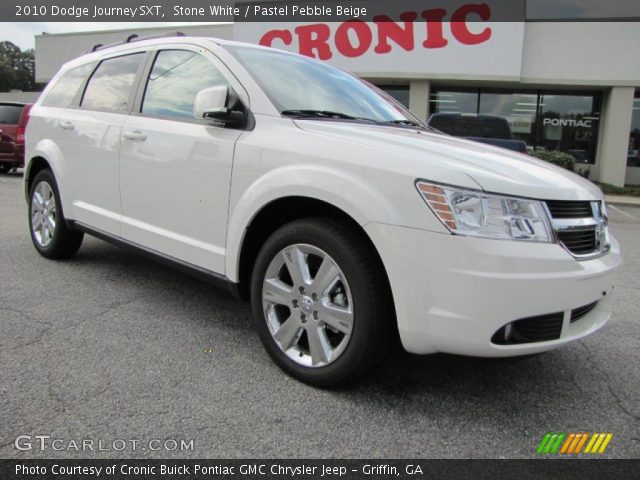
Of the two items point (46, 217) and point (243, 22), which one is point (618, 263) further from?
point (243, 22)

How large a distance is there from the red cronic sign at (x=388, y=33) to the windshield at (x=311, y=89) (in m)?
12.9

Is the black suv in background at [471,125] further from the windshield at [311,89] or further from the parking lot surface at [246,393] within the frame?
the parking lot surface at [246,393]

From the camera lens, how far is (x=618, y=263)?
267cm

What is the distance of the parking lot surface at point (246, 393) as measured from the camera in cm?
222

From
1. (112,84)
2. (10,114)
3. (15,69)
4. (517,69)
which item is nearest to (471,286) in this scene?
(112,84)

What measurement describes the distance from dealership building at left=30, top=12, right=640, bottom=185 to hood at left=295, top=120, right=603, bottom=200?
13891 millimetres

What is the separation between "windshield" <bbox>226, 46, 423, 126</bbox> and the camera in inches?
120

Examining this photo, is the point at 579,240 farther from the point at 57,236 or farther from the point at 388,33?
the point at 388,33

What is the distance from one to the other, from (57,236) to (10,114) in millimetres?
9962

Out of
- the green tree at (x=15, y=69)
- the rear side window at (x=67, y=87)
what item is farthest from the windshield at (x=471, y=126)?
the green tree at (x=15, y=69)

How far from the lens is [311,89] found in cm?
329

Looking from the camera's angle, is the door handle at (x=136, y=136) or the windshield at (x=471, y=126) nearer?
the door handle at (x=136, y=136)

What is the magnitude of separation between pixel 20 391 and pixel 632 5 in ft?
57.0

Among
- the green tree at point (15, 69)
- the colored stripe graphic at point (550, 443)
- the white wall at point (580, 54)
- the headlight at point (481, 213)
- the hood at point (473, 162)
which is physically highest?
the green tree at point (15, 69)
